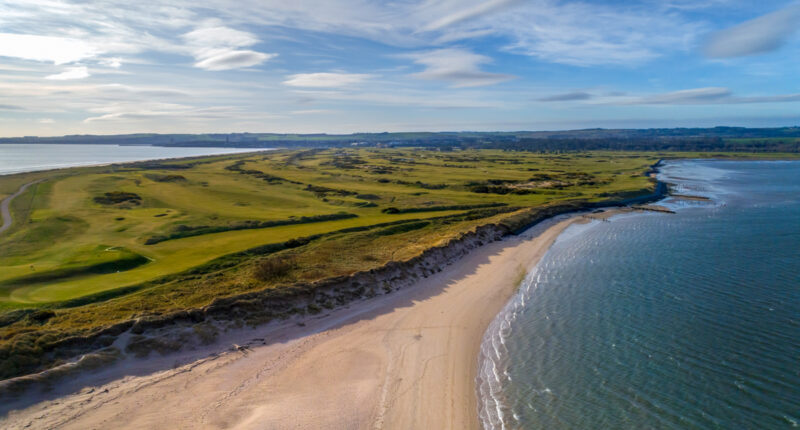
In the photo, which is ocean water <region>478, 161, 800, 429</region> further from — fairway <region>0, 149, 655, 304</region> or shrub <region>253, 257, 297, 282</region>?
fairway <region>0, 149, 655, 304</region>

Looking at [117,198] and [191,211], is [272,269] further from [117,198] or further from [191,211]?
[117,198]

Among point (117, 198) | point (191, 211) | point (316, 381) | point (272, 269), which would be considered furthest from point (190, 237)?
point (117, 198)

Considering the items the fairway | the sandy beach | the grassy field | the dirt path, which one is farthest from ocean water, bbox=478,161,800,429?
the dirt path

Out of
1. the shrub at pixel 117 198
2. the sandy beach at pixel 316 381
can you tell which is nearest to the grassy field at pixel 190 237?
the shrub at pixel 117 198

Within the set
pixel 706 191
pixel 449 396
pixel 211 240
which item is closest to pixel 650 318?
pixel 449 396

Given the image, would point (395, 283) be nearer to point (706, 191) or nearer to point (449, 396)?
point (449, 396)

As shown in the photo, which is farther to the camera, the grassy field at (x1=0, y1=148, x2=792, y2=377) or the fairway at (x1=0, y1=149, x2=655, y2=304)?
the fairway at (x1=0, y1=149, x2=655, y2=304)

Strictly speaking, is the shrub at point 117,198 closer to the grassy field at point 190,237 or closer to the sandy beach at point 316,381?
the grassy field at point 190,237

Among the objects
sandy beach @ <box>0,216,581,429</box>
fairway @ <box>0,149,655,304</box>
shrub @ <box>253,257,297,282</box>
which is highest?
fairway @ <box>0,149,655,304</box>

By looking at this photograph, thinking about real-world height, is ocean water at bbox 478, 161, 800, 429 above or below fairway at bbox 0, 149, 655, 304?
below
